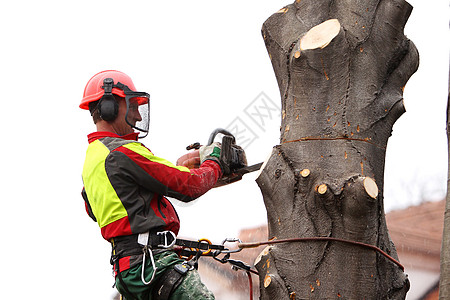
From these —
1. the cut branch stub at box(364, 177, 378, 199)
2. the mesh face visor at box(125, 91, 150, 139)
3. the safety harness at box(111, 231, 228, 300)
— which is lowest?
the safety harness at box(111, 231, 228, 300)

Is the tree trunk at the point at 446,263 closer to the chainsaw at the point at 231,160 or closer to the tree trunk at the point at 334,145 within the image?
the tree trunk at the point at 334,145

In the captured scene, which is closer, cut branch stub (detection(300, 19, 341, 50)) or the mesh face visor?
cut branch stub (detection(300, 19, 341, 50))

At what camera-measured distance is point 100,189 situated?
9.30ft

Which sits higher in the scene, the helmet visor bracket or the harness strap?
the helmet visor bracket

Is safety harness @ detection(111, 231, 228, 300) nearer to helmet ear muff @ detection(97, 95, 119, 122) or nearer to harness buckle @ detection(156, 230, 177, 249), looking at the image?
harness buckle @ detection(156, 230, 177, 249)

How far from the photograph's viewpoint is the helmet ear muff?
3051mm

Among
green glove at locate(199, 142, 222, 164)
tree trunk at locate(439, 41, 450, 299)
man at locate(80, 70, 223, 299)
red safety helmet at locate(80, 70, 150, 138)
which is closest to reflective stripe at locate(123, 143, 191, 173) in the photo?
man at locate(80, 70, 223, 299)

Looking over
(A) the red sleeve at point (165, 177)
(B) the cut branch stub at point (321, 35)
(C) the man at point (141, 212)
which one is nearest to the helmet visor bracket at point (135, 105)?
(C) the man at point (141, 212)

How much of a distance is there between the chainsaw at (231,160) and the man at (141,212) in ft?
0.95

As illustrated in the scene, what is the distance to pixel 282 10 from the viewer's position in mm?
2848

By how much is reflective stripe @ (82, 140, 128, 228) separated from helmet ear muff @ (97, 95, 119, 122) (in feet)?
0.54

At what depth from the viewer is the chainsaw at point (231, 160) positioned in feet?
10.7

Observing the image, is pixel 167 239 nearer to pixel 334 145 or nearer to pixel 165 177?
pixel 165 177

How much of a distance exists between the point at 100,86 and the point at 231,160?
0.86m
